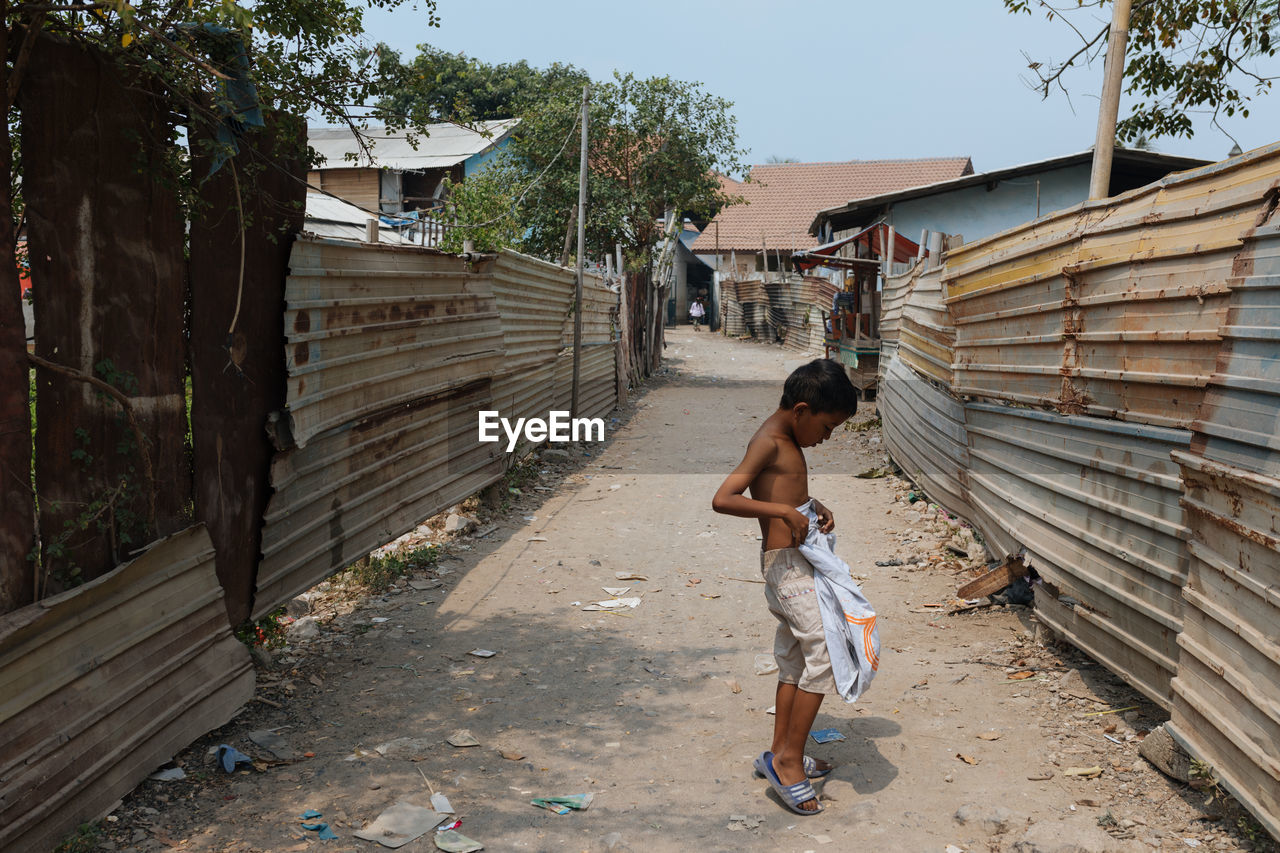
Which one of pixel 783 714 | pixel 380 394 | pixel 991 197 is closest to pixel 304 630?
pixel 380 394

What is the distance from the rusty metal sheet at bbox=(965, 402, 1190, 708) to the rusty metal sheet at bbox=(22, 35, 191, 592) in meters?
3.41

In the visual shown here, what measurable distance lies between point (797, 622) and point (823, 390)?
790mm

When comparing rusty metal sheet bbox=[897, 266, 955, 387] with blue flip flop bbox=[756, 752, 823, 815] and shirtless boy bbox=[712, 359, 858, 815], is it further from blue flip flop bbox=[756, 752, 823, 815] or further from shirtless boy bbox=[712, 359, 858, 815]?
blue flip flop bbox=[756, 752, 823, 815]

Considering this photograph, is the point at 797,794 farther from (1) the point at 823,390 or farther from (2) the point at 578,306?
(2) the point at 578,306

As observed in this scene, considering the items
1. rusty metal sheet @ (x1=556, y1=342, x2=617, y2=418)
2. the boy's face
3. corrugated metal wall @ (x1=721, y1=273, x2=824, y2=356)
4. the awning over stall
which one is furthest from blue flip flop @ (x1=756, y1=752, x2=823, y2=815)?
corrugated metal wall @ (x1=721, y1=273, x2=824, y2=356)

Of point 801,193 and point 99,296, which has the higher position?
point 801,193

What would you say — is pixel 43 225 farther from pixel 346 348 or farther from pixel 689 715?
pixel 689 715

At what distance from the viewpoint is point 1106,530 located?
3814 mm

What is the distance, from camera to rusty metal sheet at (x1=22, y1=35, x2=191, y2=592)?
2.89 metres

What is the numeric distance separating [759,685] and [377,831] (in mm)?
1916

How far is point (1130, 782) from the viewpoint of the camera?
3334 mm

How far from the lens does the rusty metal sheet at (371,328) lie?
4.36 meters

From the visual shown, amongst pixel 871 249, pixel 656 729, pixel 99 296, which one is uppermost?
pixel 871 249

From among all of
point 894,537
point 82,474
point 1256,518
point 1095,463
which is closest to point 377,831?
point 82,474
